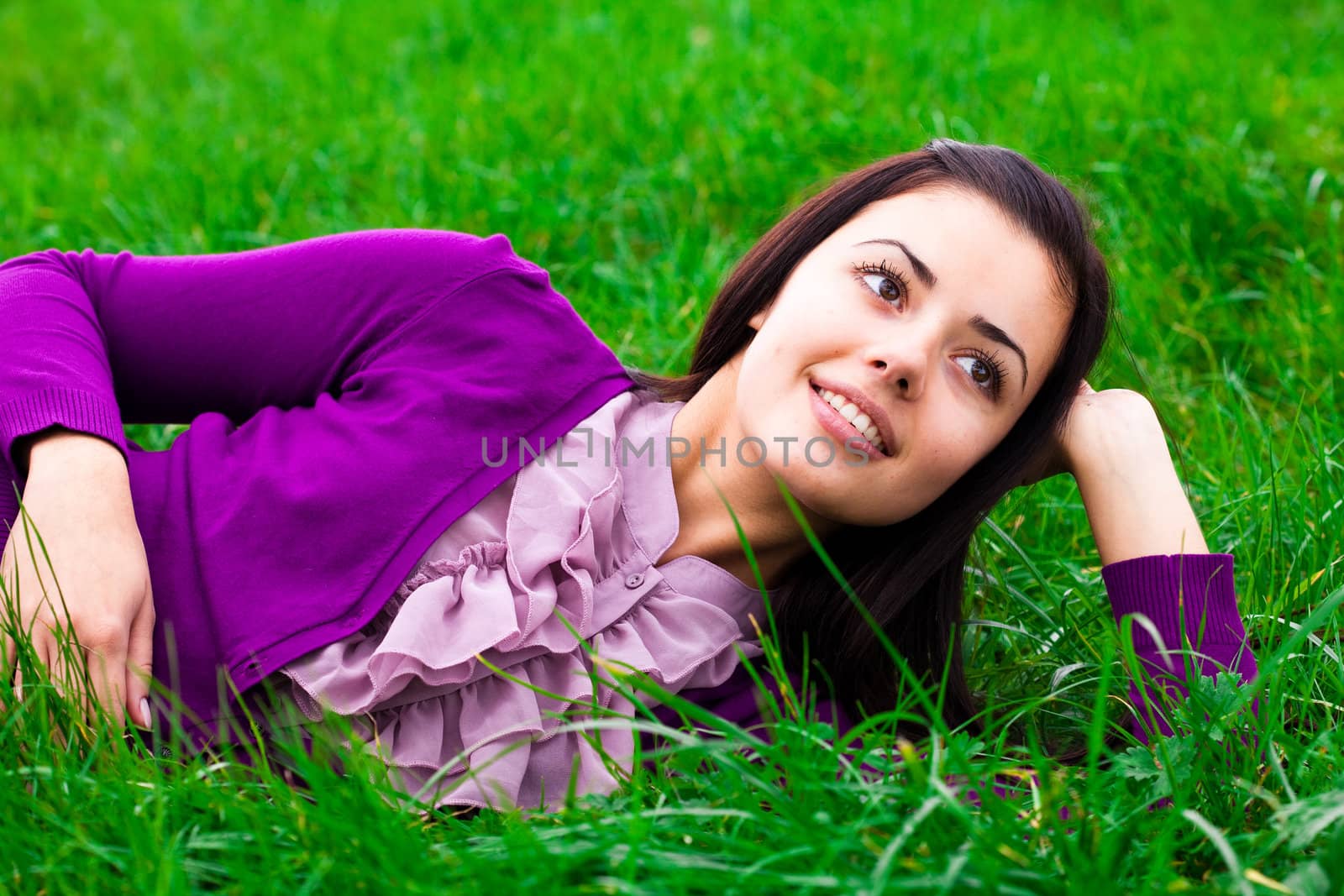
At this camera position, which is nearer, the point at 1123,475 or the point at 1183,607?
the point at 1183,607

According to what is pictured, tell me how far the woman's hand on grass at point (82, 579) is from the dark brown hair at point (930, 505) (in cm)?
93

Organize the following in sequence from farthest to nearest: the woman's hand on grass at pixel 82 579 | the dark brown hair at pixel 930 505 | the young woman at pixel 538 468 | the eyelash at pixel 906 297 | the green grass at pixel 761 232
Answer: the dark brown hair at pixel 930 505, the eyelash at pixel 906 297, the young woman at pixel 538 468, the woman's hand on grass at pixel 82 579, the green grass at pixel 761 232

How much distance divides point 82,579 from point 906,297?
1.33 meters

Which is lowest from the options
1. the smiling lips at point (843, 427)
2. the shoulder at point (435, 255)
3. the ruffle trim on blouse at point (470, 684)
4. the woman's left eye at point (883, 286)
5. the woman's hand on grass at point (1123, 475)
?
the ruffle trim on blouse at point (470, 684)

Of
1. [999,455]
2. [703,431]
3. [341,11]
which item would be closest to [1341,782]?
[999,455]

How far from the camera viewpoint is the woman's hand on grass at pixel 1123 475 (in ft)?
7.06

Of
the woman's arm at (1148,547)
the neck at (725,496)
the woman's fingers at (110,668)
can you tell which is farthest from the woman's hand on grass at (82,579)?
the woman's arm at (1148,547)

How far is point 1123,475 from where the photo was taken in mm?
2205

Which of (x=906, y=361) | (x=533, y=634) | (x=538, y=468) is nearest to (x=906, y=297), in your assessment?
(x=906, y=361)

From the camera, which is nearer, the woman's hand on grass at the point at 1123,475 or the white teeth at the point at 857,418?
the white teeth at the point at 857,418

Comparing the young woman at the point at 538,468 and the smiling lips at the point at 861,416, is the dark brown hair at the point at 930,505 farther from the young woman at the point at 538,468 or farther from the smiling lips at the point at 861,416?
the smiling lips at the point at 861,416

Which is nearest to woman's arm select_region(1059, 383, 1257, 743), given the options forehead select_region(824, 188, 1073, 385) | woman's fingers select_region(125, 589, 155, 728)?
forehead select_region(824, 188, 1073, 385)

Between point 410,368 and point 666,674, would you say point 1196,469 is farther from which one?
point 410,368

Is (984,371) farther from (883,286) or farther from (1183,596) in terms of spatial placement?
(1183,596)
